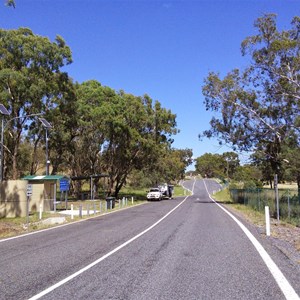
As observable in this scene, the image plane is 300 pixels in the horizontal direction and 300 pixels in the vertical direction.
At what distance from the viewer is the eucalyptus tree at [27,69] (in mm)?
39656

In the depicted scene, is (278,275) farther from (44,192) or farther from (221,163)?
(221,163)

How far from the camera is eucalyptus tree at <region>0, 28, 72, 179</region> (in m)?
39.7

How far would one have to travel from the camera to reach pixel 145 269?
8.52 meters

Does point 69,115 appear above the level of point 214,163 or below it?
below

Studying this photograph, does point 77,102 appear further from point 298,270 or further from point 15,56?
point 298,270

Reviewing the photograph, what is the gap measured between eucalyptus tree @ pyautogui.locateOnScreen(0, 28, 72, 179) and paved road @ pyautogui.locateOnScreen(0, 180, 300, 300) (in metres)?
28.5

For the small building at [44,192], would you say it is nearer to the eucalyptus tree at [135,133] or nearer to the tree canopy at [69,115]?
the tree canopy at [69,115]

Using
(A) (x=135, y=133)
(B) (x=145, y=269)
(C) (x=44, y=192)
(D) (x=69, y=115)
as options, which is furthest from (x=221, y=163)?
(B) (x=145, y=269)

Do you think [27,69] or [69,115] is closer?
[27,69]

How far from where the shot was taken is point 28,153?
219ft

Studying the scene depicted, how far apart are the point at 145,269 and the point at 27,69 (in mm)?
35334

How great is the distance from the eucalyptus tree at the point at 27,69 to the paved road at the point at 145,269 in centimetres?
2845

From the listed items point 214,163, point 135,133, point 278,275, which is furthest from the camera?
point 214,163

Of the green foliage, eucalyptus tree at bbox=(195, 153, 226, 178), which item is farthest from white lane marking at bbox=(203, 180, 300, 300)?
eucalyptus tree at bbox=(195, 153, 226, 178)
